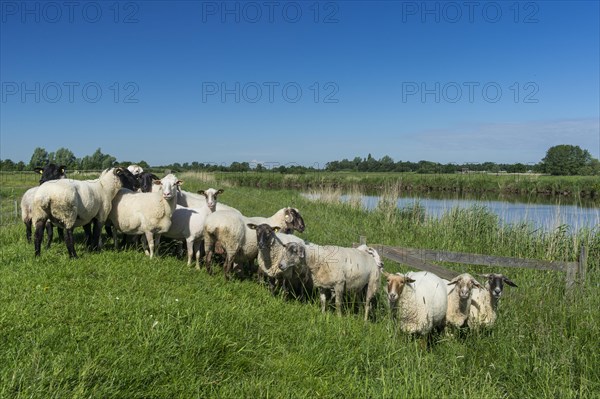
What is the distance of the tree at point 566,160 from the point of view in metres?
63.8

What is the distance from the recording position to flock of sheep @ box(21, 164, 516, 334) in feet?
19.9

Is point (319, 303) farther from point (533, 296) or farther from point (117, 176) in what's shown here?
point (117, 176)

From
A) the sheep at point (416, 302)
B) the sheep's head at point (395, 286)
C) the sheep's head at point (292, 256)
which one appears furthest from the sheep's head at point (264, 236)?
the sheep's head at point (395, 286)

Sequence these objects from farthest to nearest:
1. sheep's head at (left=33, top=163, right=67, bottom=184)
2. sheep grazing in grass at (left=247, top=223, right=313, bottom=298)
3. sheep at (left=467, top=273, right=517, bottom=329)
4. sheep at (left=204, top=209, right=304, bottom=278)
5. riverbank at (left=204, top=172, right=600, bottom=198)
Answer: riverbank at (left=204, top=172, right=600, bottom=198)
sheep's head at (left=33, top=163, right=67, bottom=184)
sheep at (left=204, top=209, right=304, bottom=278)
sheep grazing in grass at (left=247, top=223, right=313, bottom=298)
sheep at (left=467, top=273, right=517, bottom=329)

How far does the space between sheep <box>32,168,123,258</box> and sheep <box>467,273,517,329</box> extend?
666 centimetres

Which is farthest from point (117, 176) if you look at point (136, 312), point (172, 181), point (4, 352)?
point (4, 352)

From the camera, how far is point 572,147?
80562 millimetres

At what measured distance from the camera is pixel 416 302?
594 centimetres

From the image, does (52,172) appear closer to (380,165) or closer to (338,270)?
(338,270)

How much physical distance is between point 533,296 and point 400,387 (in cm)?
416

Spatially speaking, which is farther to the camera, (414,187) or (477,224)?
(414,187)

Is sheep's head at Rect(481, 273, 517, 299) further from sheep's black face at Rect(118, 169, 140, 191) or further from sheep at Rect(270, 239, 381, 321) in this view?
sheep's black face at Rect(118, 169, 140, 191)

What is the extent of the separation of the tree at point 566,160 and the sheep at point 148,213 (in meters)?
67.3

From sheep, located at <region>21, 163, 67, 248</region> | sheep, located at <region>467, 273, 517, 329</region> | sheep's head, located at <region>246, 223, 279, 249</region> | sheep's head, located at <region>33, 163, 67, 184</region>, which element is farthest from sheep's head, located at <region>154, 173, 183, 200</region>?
sheep, located at <region>467, 273, 517, 329</region>
